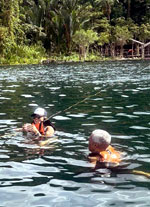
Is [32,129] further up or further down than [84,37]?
further down

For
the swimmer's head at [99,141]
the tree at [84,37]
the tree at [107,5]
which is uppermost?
the tree at [107,5]

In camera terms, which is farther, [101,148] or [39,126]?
[39,126]

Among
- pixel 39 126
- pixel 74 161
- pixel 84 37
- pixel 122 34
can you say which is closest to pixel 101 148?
pixel 74 161

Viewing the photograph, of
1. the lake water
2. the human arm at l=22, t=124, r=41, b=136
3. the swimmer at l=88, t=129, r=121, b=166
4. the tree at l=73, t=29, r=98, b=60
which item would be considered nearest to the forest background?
the tree at l=73, t=29, r=98, b=60

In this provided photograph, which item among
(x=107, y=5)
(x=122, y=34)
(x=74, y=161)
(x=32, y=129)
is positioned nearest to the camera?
(x=74, y=161)

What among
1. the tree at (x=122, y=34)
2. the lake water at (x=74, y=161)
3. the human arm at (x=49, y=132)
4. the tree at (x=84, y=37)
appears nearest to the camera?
the lake water at (x=74, y=161)

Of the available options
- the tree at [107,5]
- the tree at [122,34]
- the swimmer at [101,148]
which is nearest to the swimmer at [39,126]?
the swimmer at [101,148]

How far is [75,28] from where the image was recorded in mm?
64875

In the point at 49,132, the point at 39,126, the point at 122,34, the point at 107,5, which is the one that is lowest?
the point at 49,132

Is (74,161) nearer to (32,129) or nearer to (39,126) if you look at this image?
(32,129)

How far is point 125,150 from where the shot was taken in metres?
7.82

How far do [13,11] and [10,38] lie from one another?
3.71 meters

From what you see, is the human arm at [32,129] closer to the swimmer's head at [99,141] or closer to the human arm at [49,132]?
the human arm at [49,132]

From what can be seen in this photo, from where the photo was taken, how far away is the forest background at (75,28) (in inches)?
2376
